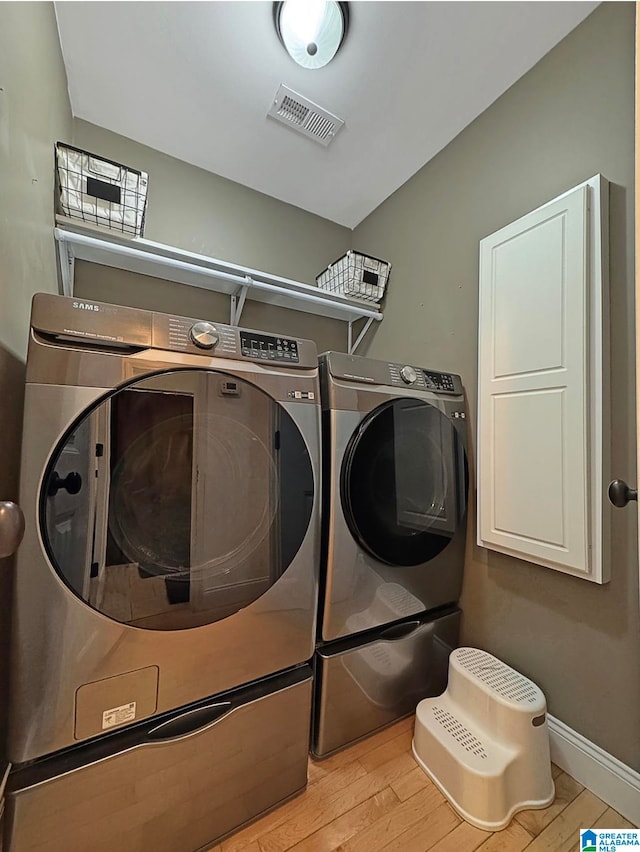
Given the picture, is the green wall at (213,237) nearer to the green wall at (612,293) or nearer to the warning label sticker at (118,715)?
the green wall at (612,293)

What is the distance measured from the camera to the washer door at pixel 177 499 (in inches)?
29.6

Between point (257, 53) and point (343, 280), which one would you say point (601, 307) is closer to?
point (343, 280)

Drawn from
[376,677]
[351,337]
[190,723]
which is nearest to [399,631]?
[376,677]

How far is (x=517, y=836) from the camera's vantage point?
3.08ft

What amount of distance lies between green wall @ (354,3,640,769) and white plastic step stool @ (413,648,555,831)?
186 millimetres

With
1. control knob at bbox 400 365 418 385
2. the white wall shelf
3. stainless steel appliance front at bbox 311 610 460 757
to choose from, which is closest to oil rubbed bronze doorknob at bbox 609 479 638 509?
control knob at bbox 400 365 418 385

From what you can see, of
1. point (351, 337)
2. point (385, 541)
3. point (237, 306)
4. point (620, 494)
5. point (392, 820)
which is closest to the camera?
point (620, 494)

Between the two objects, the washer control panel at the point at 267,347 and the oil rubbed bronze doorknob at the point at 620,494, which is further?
the washer control panel at the point at 267,347

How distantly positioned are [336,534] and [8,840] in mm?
896

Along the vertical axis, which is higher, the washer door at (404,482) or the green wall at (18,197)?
the green wall at (18,197)

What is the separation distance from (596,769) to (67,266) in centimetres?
247

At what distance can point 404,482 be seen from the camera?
131cm

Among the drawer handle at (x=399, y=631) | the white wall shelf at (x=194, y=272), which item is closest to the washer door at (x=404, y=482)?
the drawer handle at (x=399, y=631)

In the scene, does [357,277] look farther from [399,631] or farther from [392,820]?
[392,820]
